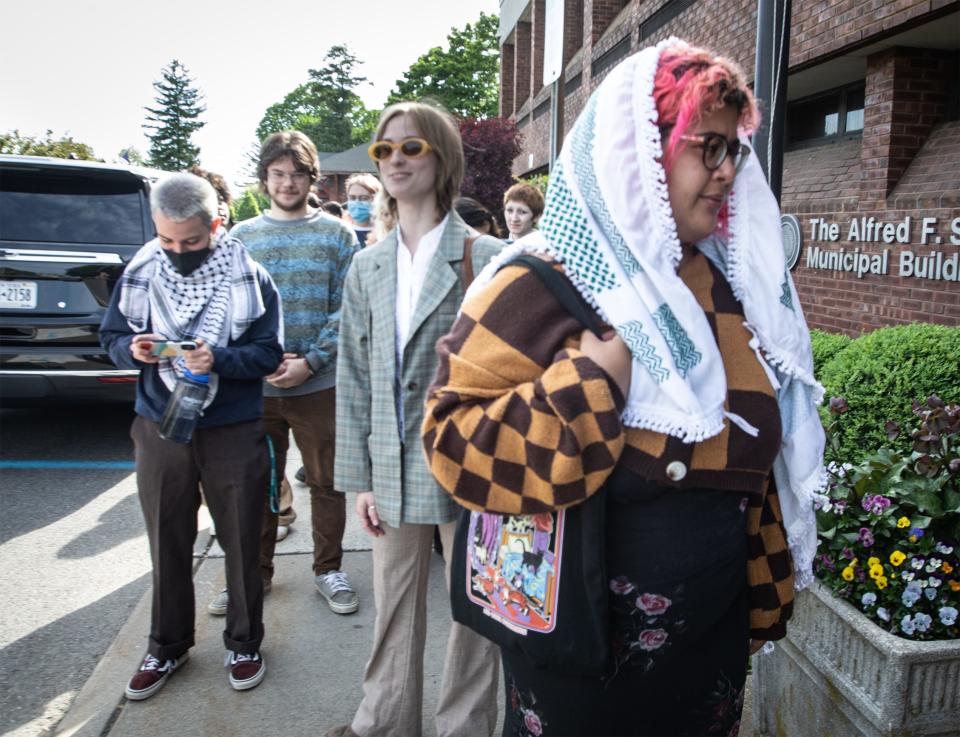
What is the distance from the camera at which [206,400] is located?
299cm

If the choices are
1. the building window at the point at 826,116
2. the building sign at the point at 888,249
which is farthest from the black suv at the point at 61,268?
the building window at the point at 826,116

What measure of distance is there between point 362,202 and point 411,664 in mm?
4607

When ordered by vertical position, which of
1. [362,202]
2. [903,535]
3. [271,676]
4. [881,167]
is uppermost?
[881,167]

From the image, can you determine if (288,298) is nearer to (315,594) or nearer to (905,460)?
(315,594)

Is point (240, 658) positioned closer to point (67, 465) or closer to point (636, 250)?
point (636, 250)

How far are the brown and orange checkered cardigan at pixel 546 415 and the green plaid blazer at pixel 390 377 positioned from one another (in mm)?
936

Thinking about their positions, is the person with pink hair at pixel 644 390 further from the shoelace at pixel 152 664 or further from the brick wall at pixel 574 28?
the brick wall at pixel 574 28

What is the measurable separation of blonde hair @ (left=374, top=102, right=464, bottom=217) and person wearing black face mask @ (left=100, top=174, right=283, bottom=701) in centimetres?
78

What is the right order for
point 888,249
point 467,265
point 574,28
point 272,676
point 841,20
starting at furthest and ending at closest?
point 574,28, point 841,20, point 888,249, point 272,676, point 467,265

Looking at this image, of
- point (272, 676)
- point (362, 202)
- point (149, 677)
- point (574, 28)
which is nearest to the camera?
point (149, 677)

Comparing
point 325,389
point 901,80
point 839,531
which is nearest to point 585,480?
point 839,531

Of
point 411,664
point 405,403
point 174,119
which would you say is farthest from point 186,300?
point 174,119

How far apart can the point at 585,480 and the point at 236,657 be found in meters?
2.36

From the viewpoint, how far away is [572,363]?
1.40 meters
